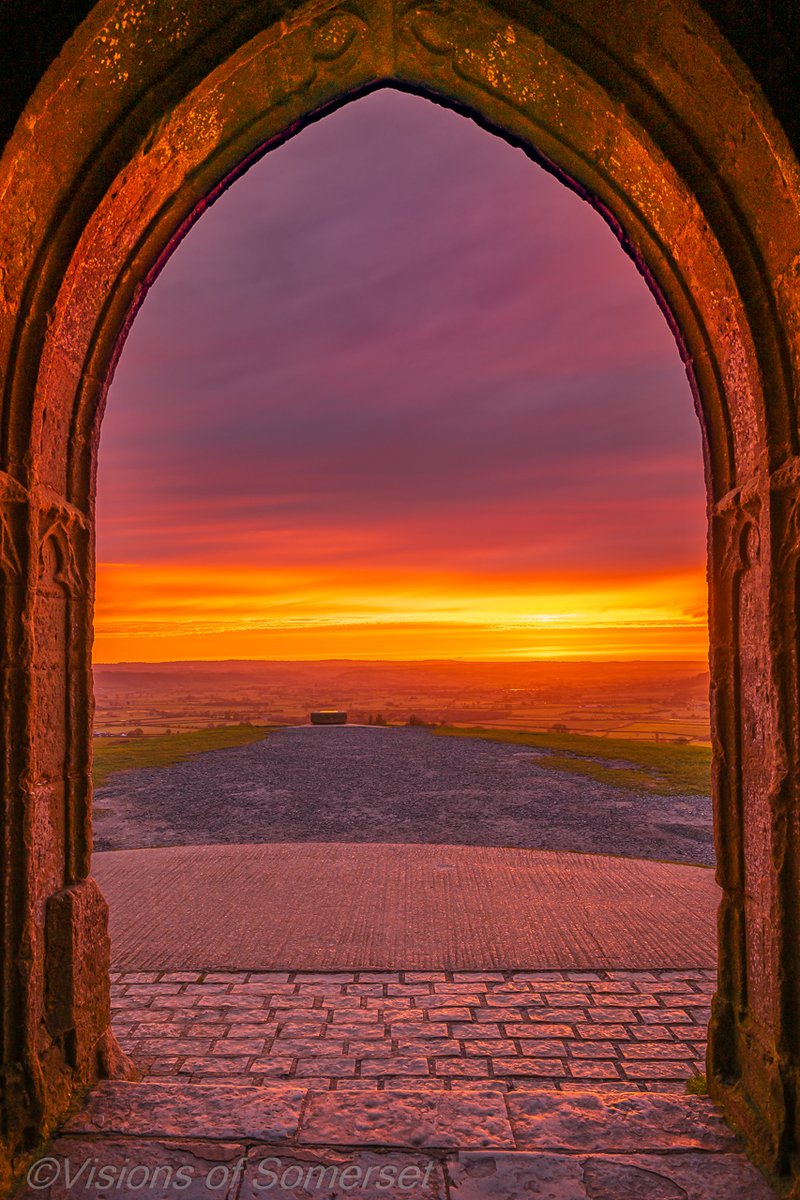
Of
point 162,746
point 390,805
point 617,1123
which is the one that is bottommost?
point 162,746

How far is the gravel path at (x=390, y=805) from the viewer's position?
10.7m

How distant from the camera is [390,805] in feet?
42.1

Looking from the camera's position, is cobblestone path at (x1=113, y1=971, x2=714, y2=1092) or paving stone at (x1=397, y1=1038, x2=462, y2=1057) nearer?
cobblestone path at (x1=113, y1=971, x2=714, y2=1092)

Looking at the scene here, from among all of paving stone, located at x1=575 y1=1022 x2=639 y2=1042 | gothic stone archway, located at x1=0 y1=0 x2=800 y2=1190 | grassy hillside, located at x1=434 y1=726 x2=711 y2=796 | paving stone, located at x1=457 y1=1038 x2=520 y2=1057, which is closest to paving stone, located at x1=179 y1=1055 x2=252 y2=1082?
gothic stone archway, located at x1=0 y1=0 x2=800 y2=1190

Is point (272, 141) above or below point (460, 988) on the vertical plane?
above

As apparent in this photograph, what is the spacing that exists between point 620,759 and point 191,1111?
15549 millimetres

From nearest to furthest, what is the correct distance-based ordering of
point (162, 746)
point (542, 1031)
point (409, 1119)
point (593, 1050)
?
1. point (409, 1119)
2. point (593, 1050)
3. point (542, 1031)
4. point (162, 746)

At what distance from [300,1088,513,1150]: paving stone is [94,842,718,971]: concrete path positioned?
2403mm

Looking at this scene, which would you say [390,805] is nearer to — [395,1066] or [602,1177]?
[395,1066]

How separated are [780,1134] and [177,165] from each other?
207 inches

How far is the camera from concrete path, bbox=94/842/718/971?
6.24m

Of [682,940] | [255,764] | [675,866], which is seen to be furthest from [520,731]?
[682,940]

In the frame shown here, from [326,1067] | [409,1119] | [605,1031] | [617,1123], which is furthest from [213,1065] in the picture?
[605,1031]

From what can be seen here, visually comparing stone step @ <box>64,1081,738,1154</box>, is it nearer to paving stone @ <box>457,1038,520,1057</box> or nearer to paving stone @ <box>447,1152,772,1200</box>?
paving stone @ <box>447,1152,772,1200</box>
